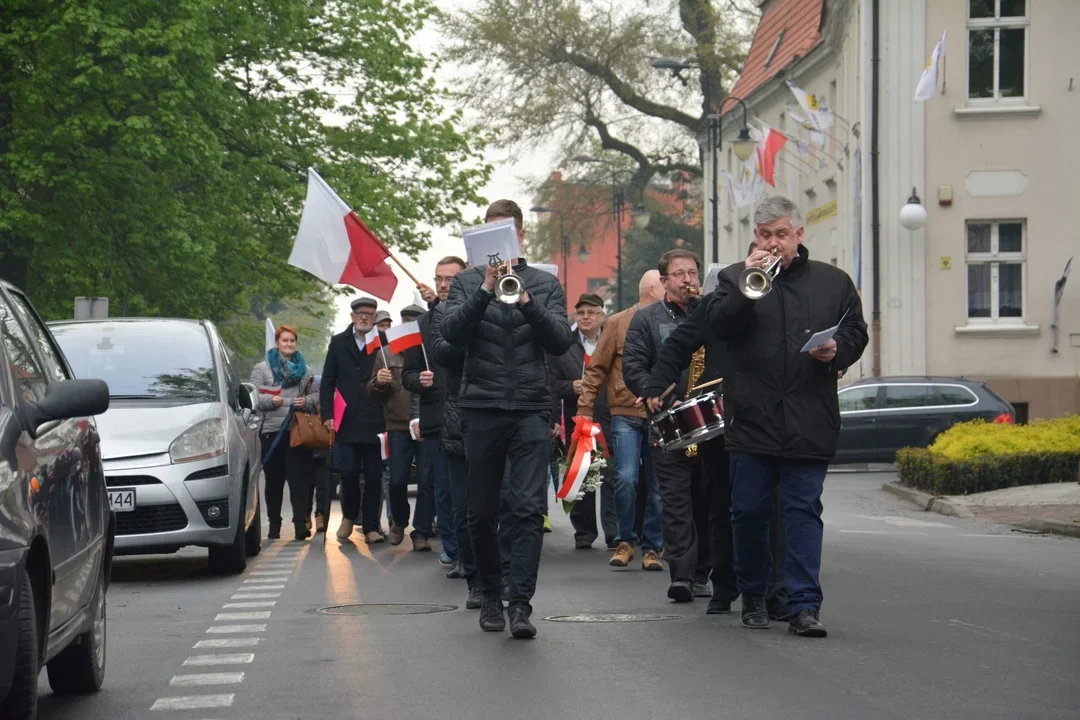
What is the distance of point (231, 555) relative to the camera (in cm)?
1203

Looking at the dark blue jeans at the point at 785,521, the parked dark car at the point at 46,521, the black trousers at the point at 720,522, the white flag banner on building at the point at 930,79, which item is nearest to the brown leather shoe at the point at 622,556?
the black trousers at the point at 720,522

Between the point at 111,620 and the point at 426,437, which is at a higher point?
the point at 426,437

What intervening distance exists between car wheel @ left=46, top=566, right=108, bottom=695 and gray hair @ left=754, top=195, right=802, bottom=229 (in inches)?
134

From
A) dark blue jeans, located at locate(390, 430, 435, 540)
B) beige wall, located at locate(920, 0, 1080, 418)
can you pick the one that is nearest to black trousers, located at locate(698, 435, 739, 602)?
dark blue jeans, located at locate(390, 430, 435, 540)

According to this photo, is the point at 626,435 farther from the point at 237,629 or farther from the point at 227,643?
the point at 227,643

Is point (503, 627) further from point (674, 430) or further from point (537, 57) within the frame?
point (537, 57)

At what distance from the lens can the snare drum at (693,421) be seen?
30.6ft

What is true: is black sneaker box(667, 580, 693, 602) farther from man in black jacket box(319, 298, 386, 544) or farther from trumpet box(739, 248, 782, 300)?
man in black jacket box(319, 298, 386, 544)

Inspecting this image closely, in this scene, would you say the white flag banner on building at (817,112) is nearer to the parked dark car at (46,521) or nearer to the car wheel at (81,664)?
the parked dark car at (46,521)

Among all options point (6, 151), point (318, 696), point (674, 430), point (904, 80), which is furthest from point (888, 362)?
point (318, 696)

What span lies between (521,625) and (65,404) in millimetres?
3003

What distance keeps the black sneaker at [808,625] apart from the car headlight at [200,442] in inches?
196

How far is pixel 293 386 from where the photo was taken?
53.4 ft

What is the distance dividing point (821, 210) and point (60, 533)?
3225 cm
